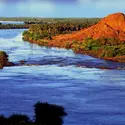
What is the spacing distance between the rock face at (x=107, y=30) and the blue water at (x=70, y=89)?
30322 mm

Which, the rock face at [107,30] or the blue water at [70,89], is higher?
the rock face at [107,30]

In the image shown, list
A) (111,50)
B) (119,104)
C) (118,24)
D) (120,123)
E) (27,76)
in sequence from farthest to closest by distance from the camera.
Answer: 1. (118,24)
2. (111,50)
3. (27,76)
4. (119,104)
5. (120,123)

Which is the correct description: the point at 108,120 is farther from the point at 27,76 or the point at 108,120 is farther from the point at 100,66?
the point at 100,66

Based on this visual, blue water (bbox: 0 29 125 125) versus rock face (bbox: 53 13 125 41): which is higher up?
rock face (bbox: 53 13 125 41)

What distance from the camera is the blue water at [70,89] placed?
30.1 meters

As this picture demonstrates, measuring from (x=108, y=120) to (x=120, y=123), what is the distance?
3.21 feet

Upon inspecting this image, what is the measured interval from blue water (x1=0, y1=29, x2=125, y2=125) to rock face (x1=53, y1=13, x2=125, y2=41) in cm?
3032

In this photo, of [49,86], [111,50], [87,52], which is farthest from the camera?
[87,52]

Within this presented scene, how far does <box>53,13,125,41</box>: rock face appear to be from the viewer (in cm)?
9062

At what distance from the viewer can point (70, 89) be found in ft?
129

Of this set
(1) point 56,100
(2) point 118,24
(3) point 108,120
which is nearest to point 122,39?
(2) point 118,24

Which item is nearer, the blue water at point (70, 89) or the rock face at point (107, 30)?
the blue water at point (70, 89)

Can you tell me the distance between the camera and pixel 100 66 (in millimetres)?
56125

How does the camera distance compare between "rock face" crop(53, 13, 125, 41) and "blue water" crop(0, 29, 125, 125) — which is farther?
"rock face" crop(53, 13, 125, 41)
